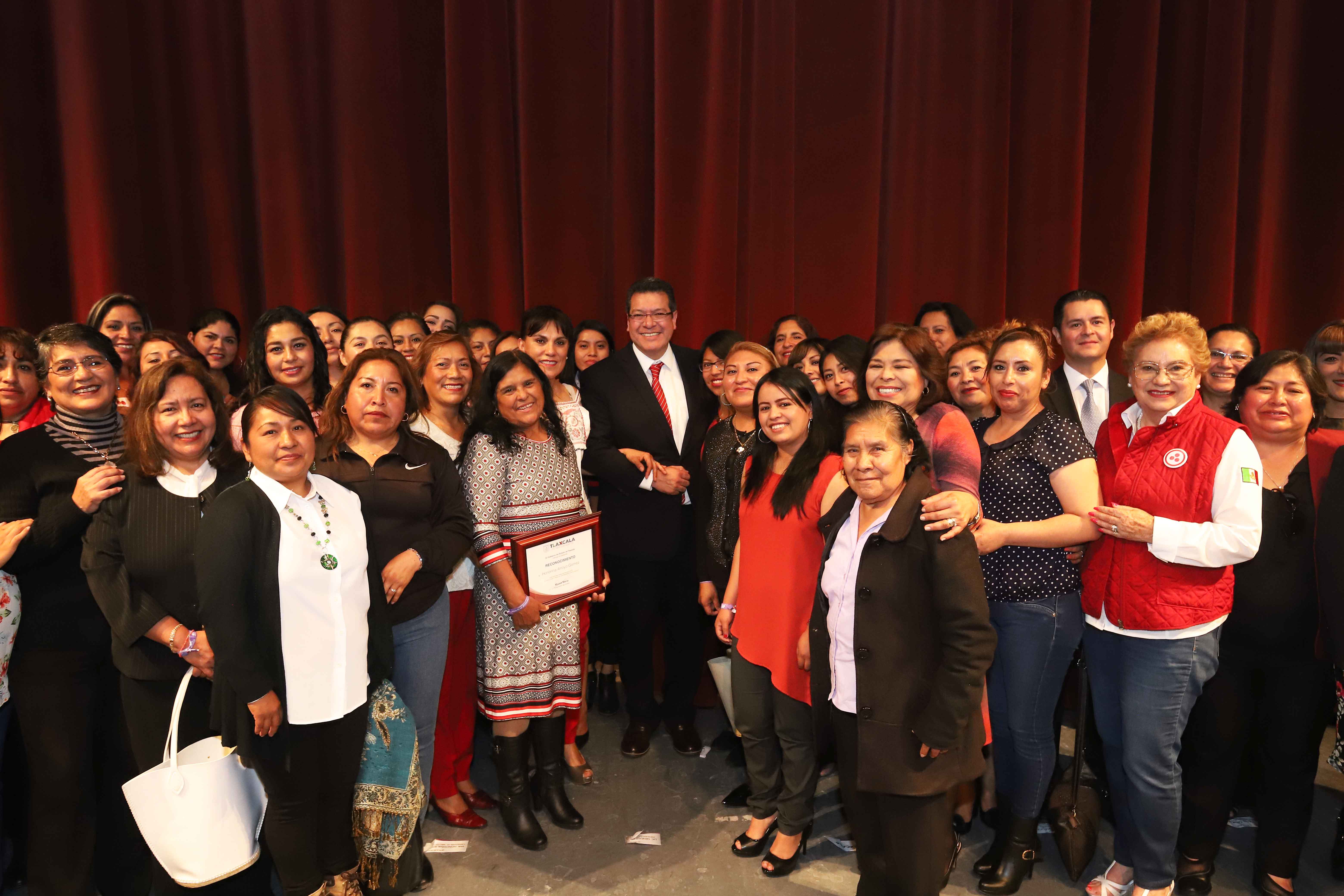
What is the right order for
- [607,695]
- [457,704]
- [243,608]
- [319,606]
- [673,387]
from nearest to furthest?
[243,608] → [319,606] → [457,704] → [673,387] → [607,695]

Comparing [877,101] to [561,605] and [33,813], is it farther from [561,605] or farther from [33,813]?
[33,813]

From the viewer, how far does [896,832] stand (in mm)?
2037

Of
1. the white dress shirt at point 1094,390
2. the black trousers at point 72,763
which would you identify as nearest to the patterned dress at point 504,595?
the black trousers at point 72,763

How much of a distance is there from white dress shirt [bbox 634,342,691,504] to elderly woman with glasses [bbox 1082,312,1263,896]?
5.53 ft

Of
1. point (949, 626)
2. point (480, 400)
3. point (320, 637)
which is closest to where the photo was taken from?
point (949, 626)

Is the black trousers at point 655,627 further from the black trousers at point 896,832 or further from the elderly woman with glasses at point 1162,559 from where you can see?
the elderly woman with glasses at point 1162,559

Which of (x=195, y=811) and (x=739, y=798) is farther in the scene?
(x=739, y=798)

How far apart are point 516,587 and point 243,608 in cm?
90

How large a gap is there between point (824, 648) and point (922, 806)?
0.46 meters

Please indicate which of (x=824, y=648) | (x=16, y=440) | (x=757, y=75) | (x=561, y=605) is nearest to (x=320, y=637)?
(x=561, y=605)

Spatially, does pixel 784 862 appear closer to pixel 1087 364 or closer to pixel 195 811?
pixel 195 811

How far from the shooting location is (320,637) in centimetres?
206

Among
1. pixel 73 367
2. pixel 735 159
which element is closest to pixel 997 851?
pixel 73 367

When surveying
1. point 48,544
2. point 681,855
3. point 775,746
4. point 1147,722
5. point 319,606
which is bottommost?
point 681,855
